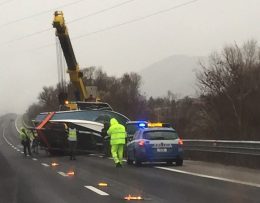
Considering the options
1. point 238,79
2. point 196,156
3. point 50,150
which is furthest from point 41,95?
point 196,156

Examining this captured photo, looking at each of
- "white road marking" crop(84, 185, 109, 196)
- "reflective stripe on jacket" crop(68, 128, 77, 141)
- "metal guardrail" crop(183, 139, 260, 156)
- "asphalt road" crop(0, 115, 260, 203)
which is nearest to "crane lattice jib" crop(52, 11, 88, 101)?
"reflective stripe on jacket" crop(68, 128, 77, 141)

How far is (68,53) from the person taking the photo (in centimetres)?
3641

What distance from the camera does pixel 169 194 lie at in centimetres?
1216

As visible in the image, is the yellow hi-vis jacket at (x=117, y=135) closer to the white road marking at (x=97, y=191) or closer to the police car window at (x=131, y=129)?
the white road marking at (x=97, y=191)

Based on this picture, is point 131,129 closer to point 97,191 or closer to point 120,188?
point 120,188

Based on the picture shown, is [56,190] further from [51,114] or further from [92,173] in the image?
[51,114]

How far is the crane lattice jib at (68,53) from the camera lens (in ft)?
115

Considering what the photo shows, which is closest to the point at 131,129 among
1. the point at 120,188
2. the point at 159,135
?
the point at 159,135

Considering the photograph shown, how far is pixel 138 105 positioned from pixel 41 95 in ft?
206

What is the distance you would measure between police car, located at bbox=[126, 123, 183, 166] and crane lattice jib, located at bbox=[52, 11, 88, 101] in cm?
1553

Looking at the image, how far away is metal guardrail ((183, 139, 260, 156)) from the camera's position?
1852cm

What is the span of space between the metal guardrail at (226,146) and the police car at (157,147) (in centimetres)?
152

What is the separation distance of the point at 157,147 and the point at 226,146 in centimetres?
242

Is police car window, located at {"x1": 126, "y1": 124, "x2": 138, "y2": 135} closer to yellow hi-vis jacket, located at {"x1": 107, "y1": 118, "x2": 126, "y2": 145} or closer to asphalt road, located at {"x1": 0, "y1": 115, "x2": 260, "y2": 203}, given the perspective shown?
yellow hi-vis jacket, located at {"x1": 107, "y1": 118, "x2": 126, "y2": 145}
